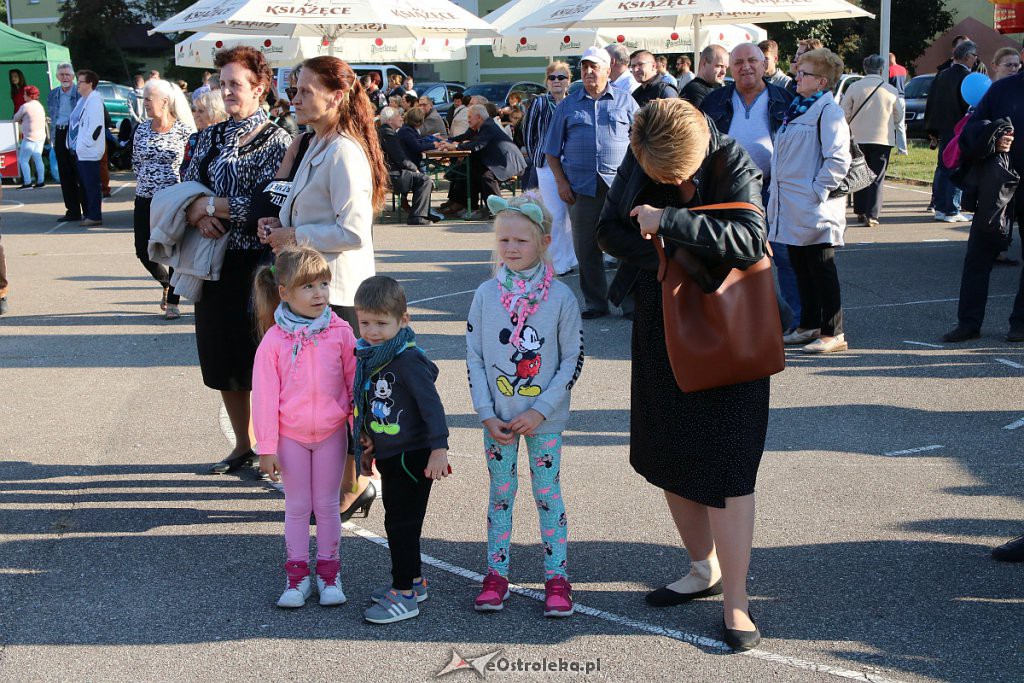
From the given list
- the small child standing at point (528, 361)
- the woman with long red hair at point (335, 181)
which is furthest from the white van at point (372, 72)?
the small child standing at point (528, 361)

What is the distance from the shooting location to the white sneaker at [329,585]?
4344 millimetres

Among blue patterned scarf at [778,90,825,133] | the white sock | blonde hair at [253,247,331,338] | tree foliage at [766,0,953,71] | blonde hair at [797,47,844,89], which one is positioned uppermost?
tree foliage at [766,0,953,71]

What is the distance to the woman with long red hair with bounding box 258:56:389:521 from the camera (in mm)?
4949

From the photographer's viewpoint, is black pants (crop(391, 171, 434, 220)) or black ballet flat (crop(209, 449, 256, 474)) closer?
black ballet flat (crop(209, 449, 256, 474))

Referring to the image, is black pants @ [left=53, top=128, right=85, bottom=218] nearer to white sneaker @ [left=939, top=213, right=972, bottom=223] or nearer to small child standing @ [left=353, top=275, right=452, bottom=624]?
white sneaker @ [left=939, top=213, right=972, bottom=223]

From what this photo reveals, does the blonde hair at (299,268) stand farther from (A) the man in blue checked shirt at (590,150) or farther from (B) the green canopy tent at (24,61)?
(B) the green canopy tent at (24,61)

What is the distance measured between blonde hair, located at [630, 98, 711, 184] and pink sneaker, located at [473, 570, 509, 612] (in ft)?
5.28

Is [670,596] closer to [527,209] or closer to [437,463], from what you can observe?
[437,463]

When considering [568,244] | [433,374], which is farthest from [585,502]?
[568,244]

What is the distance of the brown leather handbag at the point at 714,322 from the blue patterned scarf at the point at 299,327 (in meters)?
1.40

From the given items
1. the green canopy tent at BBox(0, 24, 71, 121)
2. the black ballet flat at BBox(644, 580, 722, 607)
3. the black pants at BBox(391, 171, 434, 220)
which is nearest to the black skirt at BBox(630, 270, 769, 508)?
the black ballet flat at BBox(644, 580, 722, 607)

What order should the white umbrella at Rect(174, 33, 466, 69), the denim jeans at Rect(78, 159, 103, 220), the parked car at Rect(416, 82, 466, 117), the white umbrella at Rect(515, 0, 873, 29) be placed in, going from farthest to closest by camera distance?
1. the parked car at Rect(416, 82, 466, 117)
2. the white umbrella at Rect(174, 33, 466, 69)
3. the denim jeans at Rect(78, 159, 103, 220)
4. the white umbrella at Rect(515, 0, 873, 29)

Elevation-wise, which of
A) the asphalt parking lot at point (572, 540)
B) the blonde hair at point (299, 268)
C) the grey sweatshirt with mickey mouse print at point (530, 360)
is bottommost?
the asphalt parking lot at point (572, 540)

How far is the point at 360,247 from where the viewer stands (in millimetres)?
5035
